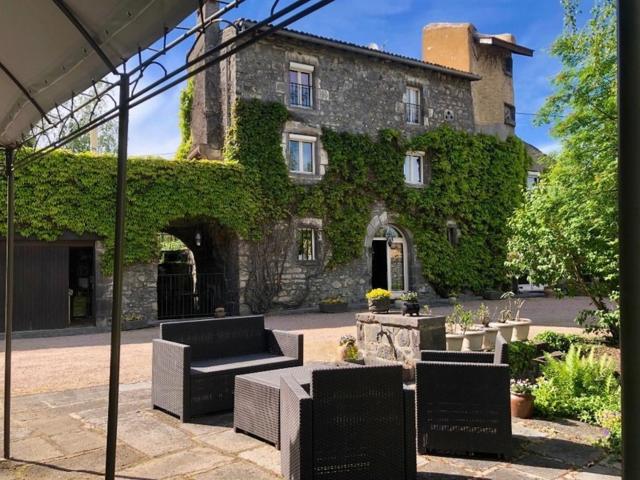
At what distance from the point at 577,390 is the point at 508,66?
19733 mm

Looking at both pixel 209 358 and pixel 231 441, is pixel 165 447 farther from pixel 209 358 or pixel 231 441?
pixel 209 358

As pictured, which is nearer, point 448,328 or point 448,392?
point 448,392

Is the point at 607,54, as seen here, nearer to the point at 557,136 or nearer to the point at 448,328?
the point at 557,136

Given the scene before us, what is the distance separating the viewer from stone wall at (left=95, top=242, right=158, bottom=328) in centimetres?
1237

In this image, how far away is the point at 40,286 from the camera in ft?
38.7

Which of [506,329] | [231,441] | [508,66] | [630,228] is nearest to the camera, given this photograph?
[630,228]

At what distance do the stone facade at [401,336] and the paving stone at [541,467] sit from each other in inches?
107

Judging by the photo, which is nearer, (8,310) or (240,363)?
(8,310)

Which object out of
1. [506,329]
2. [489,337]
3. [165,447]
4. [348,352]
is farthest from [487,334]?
[165,447]

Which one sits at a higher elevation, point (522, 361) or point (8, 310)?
point (8, 310)

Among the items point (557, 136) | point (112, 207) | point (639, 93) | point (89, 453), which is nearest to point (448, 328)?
point (557, 136)

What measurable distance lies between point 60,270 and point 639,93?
508 inches

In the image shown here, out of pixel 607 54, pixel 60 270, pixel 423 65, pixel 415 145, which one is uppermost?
pixel 423 65

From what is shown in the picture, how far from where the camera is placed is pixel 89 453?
3.82m
